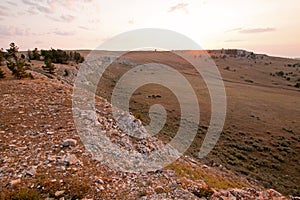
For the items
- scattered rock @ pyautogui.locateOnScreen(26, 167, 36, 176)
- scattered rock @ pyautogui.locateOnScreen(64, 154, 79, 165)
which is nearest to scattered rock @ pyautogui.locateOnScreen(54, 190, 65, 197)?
scattered rock @ pyautogui.locateOnScreen(26, 167, 36, 176)

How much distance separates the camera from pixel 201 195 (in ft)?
27.4

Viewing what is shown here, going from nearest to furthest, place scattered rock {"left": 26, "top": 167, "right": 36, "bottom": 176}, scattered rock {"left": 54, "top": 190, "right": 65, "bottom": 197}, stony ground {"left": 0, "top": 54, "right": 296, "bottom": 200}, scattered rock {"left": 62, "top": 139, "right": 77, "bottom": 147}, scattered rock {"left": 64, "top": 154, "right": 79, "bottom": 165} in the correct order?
scattered rock {"left": 54, "top": 190, "right": 65, "bottom": 197}
stony ground {"left": 0, "top": 54, "right": 296, "bottom": 200}
scattered rock {"left": 26, "top": 167, "right": 36, "bottom": 176}
scattered rock {"left": 64, "top": 154, "right": 79, "bottom": 165}
scattered rock {"left": 62, "top": 139, "right": 77, "bottom": 147}

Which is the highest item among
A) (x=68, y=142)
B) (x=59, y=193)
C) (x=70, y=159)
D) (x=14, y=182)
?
(x=68, y=142)

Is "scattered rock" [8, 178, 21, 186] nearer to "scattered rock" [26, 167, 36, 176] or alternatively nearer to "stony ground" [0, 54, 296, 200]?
"stony ground" [0, 54, 296, 200]

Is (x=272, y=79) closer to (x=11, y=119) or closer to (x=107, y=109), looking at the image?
(x=107, y=109)

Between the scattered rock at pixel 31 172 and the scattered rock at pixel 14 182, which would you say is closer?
the scattered rock at pixel 14 182

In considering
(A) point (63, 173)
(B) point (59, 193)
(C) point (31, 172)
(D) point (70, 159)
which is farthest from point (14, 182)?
(D) point (70, 159)

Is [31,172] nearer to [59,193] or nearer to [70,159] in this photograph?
[70,159]

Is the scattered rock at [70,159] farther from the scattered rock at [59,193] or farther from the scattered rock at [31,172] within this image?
the scattered rock at [59,193]

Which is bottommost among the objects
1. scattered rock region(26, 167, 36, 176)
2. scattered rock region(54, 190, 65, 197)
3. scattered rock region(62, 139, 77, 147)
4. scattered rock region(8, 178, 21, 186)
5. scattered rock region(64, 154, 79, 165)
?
scattered rock region(54, 190, 65, 197)

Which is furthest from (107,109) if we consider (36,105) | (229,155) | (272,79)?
(272,79)

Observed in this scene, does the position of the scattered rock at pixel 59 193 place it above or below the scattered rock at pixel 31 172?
below

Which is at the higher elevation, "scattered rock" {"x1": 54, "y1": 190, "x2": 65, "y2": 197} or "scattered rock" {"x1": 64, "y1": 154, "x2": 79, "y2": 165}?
"scattered rock" {"x1": 64, "y1": 154, "x2": 79, "y2": 165}

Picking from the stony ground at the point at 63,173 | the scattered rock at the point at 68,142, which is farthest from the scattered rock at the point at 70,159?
the scattered rock at the point at 68,142
